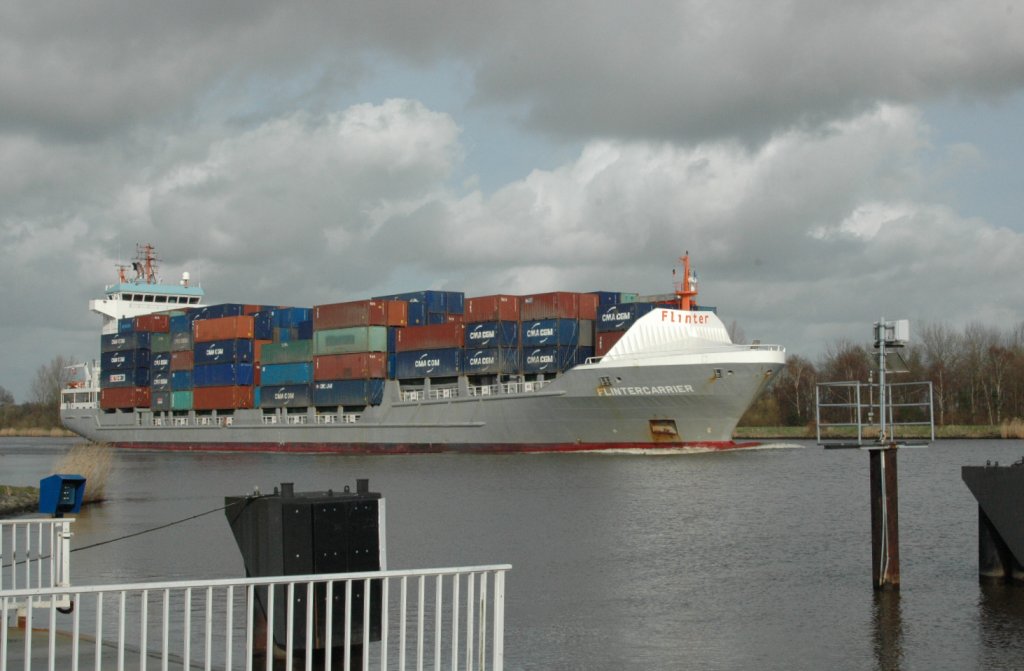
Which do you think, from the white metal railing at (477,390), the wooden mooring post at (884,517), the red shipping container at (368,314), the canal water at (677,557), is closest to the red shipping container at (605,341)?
the white metal railing at (477,390)

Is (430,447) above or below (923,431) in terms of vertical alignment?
below

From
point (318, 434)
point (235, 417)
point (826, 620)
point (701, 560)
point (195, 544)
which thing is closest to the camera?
point (826, 620)

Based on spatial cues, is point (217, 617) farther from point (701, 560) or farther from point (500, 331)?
point (500, 331)

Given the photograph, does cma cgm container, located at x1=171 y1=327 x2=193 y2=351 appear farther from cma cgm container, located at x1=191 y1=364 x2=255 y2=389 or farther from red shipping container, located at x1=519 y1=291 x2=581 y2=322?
red shipping container, located at x1=519 y1=291 x2=581 y2=322

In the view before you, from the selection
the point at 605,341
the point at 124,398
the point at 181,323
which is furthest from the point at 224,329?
the point at 605,341

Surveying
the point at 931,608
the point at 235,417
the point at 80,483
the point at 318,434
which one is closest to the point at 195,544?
the point at 80,483

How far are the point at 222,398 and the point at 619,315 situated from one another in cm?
2986

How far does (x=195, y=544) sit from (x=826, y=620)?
12.4 m

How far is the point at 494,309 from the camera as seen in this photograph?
53188mm

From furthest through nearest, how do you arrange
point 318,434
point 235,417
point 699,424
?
1. point 235,417
2. point 318,434
3. point 699,424

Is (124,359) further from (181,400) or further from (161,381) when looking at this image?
(181,400)

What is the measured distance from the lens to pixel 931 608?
13562 mm

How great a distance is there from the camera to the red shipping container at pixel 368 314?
58.4 m

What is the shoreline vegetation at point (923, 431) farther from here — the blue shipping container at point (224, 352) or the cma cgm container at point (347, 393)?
the blue shipping container at point (224, 352)
